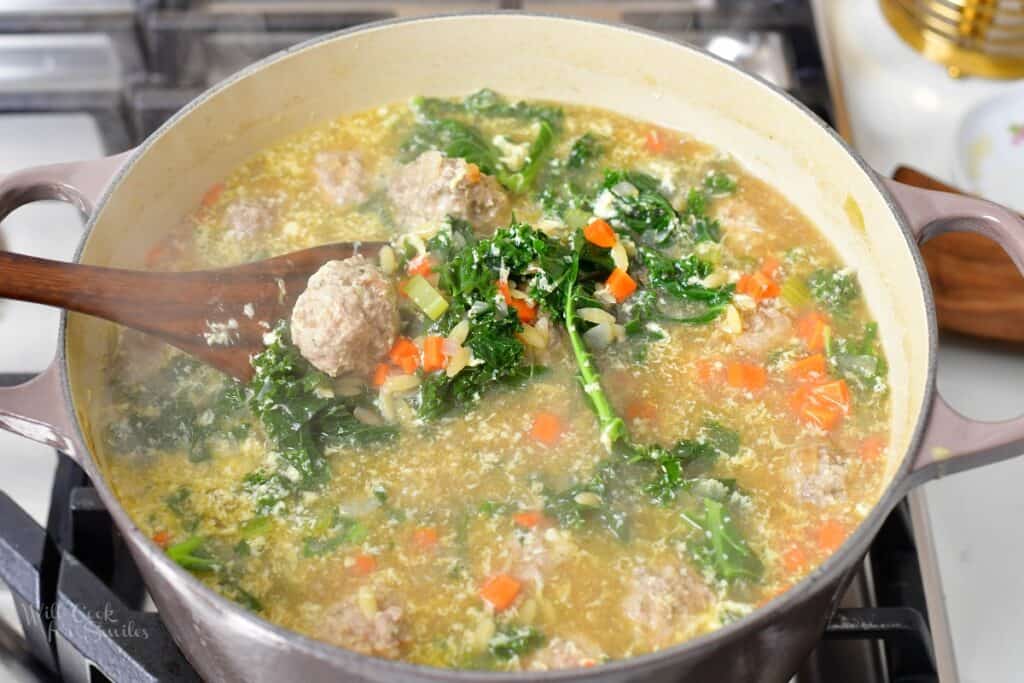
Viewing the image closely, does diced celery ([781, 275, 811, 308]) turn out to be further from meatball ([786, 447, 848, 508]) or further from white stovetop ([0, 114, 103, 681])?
white stovetop ([0, 114, 103, 681])

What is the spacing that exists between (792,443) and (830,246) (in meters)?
0.58

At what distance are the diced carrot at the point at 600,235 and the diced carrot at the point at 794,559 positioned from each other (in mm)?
757

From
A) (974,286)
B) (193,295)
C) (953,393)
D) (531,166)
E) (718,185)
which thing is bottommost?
(953,393)

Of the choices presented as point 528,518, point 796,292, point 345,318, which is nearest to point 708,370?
point 796,292

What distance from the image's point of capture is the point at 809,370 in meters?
2.18

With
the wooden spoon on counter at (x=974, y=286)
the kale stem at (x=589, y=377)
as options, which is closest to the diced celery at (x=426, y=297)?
the kale stem at (x=589, y=377)

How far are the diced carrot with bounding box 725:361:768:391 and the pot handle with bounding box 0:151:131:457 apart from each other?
126cm

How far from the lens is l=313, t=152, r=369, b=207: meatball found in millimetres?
2479

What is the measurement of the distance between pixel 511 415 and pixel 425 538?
0.32 metres

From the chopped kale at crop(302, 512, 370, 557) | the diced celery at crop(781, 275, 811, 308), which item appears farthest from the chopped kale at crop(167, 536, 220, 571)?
the diced celery at crop(781, 275, 811, 308)

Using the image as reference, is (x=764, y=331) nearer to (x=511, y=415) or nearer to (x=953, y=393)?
(x=511, y=415)

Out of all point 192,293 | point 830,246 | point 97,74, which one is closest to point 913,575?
point 830,246

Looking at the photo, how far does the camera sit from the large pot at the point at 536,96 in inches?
62.6

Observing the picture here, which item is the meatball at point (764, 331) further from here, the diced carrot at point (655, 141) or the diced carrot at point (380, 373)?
the diced carrot at point (380, 373)
